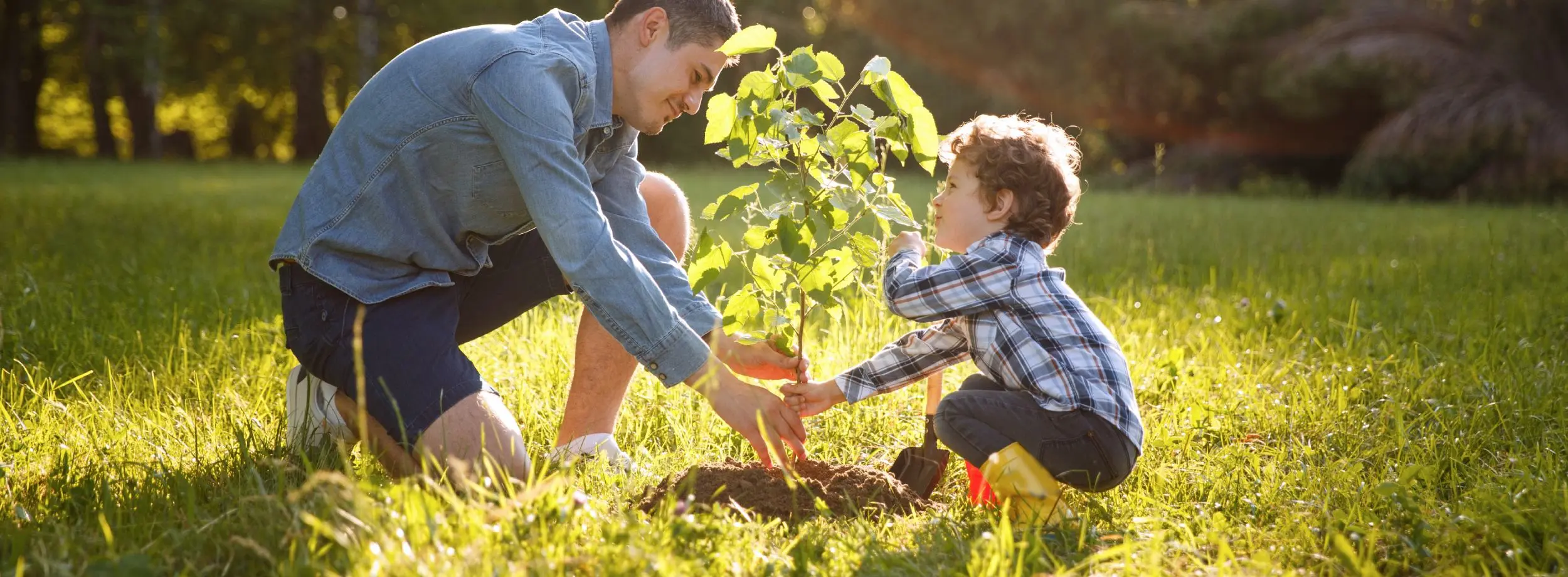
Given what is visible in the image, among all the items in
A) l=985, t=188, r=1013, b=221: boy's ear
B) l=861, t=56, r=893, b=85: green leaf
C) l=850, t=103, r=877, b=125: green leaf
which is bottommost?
l=985, t=188, r=1013, b=221: boy's ear

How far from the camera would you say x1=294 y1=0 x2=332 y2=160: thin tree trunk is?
2339 centimetres

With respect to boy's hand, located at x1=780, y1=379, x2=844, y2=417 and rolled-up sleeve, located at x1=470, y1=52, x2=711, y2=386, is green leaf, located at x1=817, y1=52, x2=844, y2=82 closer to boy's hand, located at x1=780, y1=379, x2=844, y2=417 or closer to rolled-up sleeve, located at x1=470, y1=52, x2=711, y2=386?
rolled-up sleeve, located at x1=470, y1=52, x2=711, y2=386

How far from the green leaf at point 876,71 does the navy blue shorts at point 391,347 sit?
109cm

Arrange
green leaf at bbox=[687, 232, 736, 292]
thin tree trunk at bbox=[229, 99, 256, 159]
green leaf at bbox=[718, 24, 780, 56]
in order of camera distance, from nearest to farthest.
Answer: green leaf at bbox=[718, 24, 780, 56]
green leaf at bbox=[687, 232, 736, 292]
thin tree trunk at bbox=[229, 99, 256, 159]

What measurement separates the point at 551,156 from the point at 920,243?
946mm

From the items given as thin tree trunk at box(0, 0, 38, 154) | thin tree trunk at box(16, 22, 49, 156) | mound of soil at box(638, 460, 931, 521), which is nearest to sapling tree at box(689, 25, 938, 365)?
mound of soil at box(638, 460, 931, 521)

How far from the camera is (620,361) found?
2.78 metres

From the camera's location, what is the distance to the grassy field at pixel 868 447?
1.89m

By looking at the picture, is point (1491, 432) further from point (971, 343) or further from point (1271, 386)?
point (971, 343)

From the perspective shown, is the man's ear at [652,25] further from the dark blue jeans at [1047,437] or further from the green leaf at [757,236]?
the dark blue jeans at [1047,437]

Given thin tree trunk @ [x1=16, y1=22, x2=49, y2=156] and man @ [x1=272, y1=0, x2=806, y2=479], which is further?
thin tree trunk @ [x1=16, y1=22, x2=49, y2=156]

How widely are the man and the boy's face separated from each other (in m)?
0.48

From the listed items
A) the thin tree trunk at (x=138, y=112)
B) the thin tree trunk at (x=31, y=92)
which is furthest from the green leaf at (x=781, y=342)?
the thin tree trunk at (x=31, y=92)

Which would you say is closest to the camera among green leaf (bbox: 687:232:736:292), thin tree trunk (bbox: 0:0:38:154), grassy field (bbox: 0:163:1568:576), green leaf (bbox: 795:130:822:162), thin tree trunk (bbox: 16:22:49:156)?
grassy field (bbox: 0:163:1568:576)
